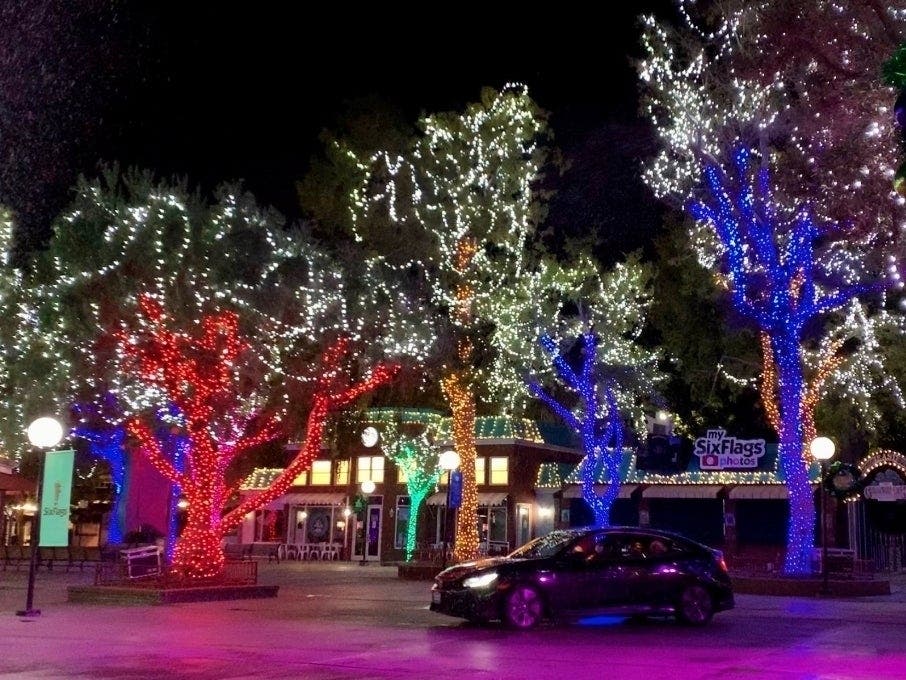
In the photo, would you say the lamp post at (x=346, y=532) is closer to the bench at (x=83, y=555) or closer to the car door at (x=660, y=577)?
the bench at (x=83, y=555)

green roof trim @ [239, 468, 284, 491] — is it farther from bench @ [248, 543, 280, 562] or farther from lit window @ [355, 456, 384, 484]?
bench @ [248, 543, 280, 562]

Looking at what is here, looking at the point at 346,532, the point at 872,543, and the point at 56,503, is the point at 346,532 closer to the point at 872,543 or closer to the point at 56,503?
the point at 872,543

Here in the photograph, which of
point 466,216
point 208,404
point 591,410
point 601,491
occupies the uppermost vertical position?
point 466,216

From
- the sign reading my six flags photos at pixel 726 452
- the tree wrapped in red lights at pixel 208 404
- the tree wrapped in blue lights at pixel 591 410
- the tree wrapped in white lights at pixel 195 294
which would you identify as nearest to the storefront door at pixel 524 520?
the sign reading my six flags photos at pixel 726 452

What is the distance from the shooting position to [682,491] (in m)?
38.9

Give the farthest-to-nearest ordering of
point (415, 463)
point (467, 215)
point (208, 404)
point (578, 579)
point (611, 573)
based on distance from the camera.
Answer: point (415, 463)
point (467, 215)
point (208, 404)
point (611, 573)
point (578, 579)

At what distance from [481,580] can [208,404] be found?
24.7 ft

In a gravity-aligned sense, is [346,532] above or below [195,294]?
below

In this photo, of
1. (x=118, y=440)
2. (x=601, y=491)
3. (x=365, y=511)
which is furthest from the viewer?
(x=365, y=511)

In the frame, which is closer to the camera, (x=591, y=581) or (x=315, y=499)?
(x=591, y=581)

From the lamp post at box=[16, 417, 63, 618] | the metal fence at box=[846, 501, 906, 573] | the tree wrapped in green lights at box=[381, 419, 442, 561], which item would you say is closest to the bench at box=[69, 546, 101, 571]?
the tree wrapped in green lights at box=[381, 419, 442, 561]

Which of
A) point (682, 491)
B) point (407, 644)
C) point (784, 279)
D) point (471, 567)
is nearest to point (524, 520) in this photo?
point (682, 491)

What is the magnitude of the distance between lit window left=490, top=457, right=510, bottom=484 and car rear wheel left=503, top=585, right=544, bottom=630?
28221mm

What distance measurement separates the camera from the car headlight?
15562 mm
